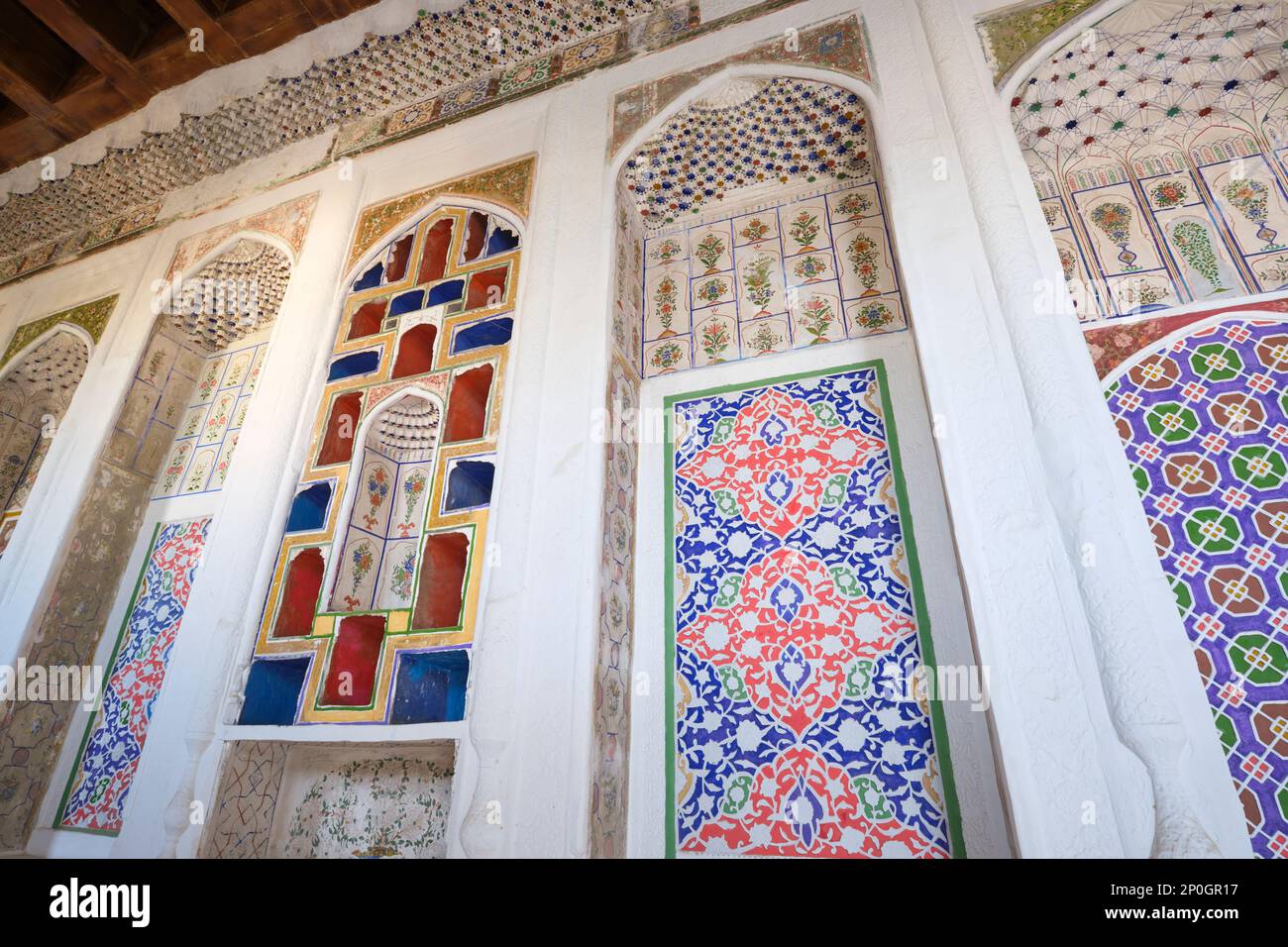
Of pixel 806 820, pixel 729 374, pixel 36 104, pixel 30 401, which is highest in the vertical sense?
pixel 36 104

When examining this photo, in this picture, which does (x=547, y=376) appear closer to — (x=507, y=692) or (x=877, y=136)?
(x=507, y=692)

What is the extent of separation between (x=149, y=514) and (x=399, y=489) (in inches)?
59.9

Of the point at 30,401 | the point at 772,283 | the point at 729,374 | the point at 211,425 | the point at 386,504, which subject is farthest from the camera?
the point at 30,401

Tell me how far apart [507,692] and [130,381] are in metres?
2.81

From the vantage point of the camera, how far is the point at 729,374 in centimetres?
255

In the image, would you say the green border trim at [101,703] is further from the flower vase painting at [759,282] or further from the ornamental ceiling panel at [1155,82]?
the ornamental ceiling panel at [1155,82]

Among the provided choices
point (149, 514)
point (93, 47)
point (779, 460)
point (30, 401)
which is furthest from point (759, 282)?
point (30, 401)

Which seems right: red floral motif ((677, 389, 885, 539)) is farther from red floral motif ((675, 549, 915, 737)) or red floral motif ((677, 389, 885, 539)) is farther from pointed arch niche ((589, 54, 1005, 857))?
red floral motif ((675, 549, 915, 737))

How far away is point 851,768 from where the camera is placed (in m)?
1.84

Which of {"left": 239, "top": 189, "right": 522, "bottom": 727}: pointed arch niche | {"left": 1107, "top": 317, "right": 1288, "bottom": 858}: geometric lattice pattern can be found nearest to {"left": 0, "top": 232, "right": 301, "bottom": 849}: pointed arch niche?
{"left": 239, "top": 189, "right": 522, "bottom": 727}: pointed arch niche

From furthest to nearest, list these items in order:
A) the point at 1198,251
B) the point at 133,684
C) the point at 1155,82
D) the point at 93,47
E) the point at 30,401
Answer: the point at 30,401 → the point at 93,47 → the point at 133,684 → the point at 1155,82 → the point at 1198,251

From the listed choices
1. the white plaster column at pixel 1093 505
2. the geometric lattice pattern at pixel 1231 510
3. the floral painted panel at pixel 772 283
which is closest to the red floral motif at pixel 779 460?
the floral painted panel at pixel 772 283

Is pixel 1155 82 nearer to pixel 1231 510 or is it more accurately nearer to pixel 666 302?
pixel 1231 510
